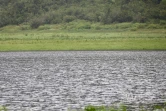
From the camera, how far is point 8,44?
118688mm

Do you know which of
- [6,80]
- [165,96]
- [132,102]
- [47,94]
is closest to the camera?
[132,102]

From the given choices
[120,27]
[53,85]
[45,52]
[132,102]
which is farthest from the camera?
[120,27]

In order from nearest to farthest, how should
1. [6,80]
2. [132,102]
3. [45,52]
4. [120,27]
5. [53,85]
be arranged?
[132,102] < [53,85] < [6,80] < [45,52] < [120,27]

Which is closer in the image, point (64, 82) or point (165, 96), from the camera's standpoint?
point (165, 96)

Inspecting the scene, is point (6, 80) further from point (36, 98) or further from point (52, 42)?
point (52, 42)

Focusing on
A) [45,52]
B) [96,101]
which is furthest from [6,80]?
[45,52]

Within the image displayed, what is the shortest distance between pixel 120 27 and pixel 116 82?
129 metres

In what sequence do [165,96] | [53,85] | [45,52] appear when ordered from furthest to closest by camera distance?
[45,52] < [53,85] < [165,96]

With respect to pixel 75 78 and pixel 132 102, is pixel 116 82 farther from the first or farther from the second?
pixel 132 102

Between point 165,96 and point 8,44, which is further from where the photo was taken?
point 8,44

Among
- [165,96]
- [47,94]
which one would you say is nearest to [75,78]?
[47,94]

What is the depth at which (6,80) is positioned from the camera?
53875 millimetres

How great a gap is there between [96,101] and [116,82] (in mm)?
13471

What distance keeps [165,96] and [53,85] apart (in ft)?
47.2
